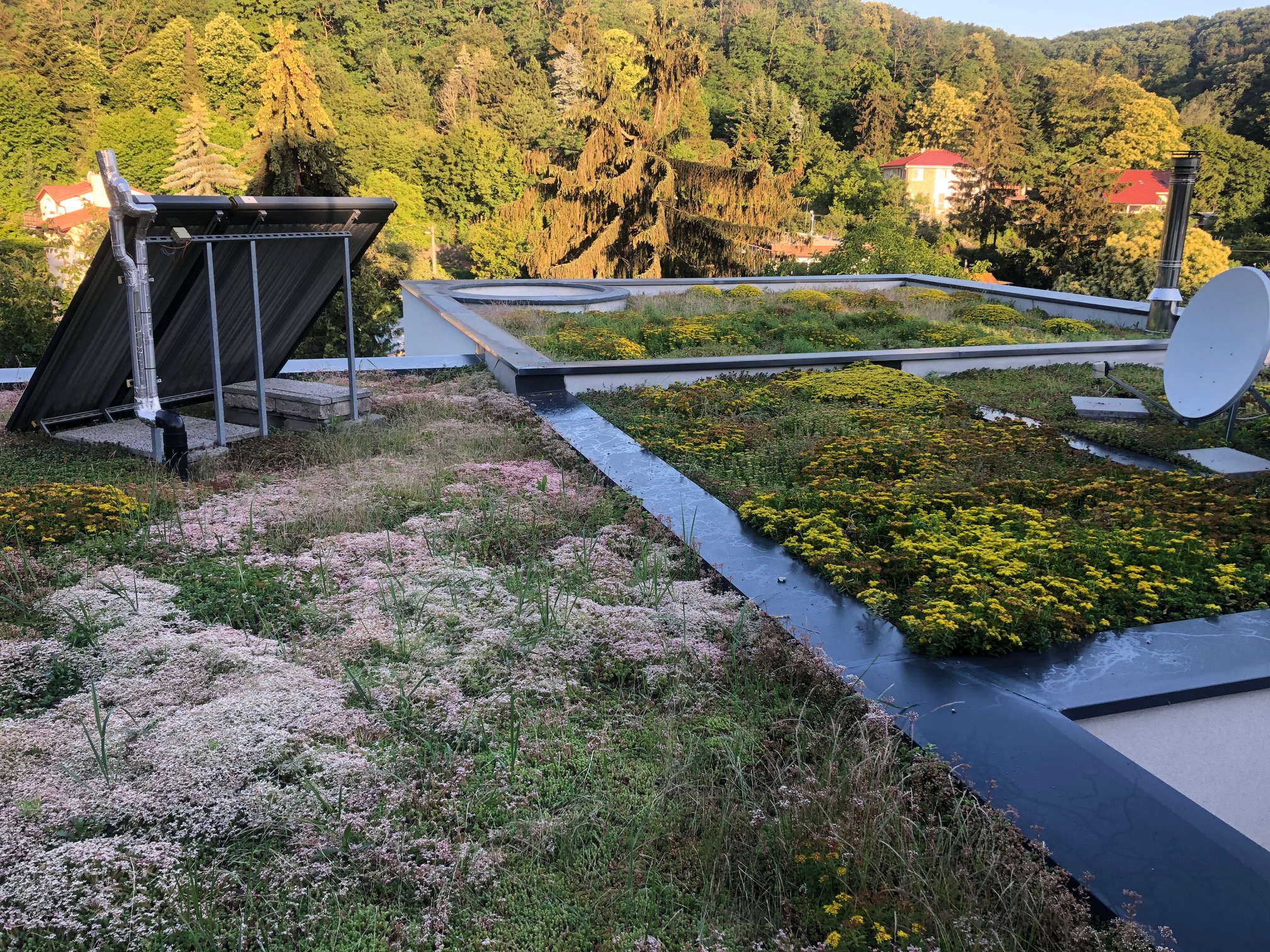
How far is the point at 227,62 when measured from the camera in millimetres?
52594

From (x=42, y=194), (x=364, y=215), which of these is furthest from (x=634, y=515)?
(x=42, y=194)

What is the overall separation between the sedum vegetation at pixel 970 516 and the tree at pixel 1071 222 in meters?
34.5

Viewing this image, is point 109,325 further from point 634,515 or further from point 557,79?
point 557,79

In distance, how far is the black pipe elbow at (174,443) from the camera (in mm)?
6918

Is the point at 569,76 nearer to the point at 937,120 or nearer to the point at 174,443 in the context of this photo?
the point at 937,120

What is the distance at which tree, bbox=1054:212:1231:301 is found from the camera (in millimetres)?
35188

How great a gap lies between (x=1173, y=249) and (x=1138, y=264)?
25.0 metres

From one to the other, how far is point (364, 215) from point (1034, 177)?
4379 centimetres

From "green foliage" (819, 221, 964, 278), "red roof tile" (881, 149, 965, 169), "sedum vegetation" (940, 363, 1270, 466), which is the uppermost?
"red roof tile" (881, 149, 965, 169)

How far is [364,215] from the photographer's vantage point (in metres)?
8.56

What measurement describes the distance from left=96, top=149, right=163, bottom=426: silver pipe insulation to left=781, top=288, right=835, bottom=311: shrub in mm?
10490

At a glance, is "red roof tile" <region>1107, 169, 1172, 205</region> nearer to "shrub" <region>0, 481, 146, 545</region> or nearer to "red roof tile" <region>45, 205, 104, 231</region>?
"red roof tile" <region>45, 205, 104, 231</region>

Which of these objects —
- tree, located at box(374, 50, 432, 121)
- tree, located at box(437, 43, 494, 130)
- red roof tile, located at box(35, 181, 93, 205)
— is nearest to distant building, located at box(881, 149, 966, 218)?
tree, located at box(437, 43, 494, 130)

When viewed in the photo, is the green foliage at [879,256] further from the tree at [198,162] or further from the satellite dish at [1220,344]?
the tree at [198,162]
